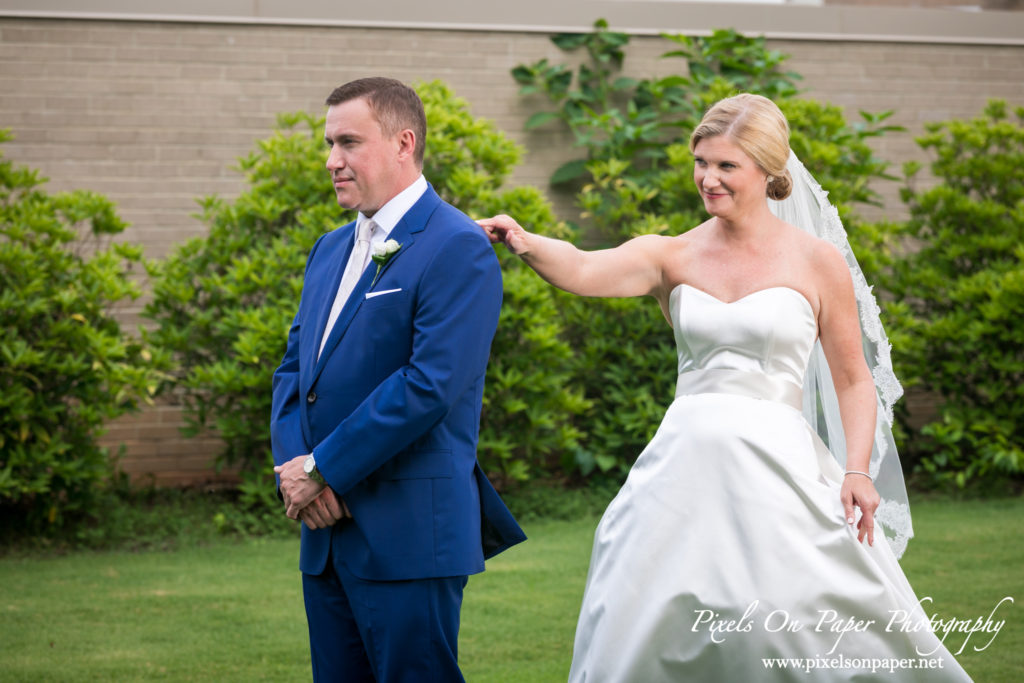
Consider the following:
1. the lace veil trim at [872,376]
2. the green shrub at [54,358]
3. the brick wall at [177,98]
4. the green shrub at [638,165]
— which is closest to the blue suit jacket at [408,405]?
the lace veil trim at [872,376]

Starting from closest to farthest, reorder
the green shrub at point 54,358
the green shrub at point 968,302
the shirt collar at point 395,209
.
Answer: the shirt collar at point 395,209, the green shrub at point 54,358, the green shrub at point 968,302

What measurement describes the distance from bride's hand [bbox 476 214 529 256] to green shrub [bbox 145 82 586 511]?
342cm

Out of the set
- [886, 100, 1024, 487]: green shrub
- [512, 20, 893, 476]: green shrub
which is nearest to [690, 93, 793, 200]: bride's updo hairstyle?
[512, 20, 893, 476]: green shrub

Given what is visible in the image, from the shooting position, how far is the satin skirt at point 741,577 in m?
2.72

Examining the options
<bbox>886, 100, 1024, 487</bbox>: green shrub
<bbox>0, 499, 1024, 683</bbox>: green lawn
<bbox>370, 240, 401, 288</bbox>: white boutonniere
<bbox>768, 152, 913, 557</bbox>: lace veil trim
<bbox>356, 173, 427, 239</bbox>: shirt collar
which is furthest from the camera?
<bbox>886, 100, 1024, 487</bbox>: green shrub

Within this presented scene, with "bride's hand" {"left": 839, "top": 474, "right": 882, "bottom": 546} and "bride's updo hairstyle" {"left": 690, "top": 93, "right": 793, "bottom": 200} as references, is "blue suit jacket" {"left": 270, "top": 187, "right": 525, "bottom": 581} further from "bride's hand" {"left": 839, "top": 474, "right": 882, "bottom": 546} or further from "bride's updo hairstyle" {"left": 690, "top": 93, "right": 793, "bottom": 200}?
"bride's hand" {"left": 839, "top": 474, "right": 882, "bottom": 546}

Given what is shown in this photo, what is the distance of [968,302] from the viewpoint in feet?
25.1

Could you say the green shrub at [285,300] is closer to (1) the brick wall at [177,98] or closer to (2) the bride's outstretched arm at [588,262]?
(1) the brick wall at [177,98]

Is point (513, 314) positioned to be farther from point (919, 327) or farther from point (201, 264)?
point (919, 327)

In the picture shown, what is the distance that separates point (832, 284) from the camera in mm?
3107

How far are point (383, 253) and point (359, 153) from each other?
0.29 m

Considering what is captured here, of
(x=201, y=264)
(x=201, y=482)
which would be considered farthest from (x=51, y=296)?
(x=201, y=482)

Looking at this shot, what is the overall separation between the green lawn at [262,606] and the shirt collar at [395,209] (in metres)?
2.15

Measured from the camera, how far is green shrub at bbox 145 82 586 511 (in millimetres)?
6539
